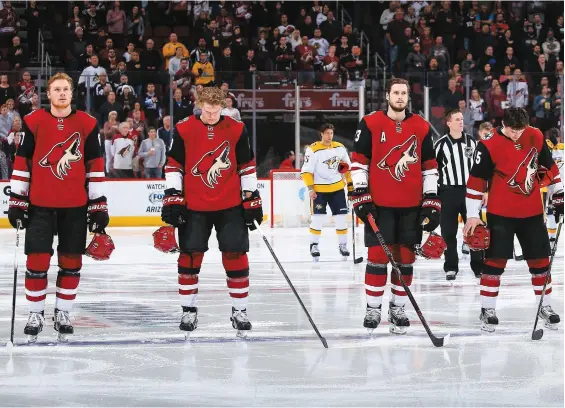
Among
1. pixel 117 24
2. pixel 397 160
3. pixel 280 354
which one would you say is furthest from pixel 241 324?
pixel 117 24

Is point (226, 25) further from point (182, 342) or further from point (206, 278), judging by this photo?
point (182, 342)

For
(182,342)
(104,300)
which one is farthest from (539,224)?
(104,300)

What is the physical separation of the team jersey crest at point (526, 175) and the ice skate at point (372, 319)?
96 cm

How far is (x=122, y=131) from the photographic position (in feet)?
45.2

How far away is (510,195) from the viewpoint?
19.1 ft

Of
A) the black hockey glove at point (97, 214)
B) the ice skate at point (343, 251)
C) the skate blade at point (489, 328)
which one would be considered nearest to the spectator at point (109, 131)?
the ice skate at point (343, 251)

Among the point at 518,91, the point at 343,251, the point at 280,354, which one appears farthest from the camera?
the point at 518,91

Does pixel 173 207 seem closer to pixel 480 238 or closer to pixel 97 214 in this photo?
pixel 97 214

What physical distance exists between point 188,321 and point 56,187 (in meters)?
0.97

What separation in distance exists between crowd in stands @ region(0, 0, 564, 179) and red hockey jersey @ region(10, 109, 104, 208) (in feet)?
26.2

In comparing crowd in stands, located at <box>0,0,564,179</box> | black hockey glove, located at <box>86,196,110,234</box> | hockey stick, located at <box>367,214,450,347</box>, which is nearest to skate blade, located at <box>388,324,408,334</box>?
hockey stick, located at <box>367,214,450,347</box>

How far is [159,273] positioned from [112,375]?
13.5 feet

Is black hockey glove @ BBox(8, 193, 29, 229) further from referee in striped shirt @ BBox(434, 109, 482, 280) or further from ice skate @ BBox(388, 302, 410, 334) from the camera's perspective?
referee in striped shirt @ BBox(434, 109, 482, 280)

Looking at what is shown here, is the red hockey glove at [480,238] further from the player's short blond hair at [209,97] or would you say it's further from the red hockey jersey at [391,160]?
the player's short blond hair at [209,97]
